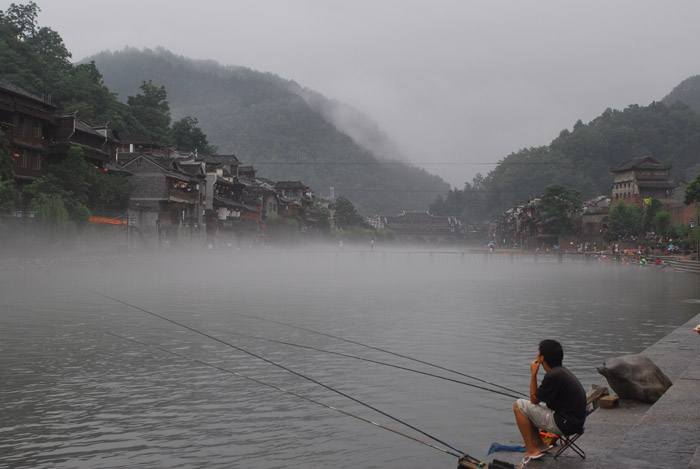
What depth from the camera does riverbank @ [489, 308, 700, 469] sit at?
701 centimetres

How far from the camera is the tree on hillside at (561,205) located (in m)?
118

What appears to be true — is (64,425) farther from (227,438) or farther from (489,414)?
(489,414)

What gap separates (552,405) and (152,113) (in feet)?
339

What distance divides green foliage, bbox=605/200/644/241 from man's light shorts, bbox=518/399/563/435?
102 m

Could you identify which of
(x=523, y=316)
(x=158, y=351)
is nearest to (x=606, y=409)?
(x=158, y=351)

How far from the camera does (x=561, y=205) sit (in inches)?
4653

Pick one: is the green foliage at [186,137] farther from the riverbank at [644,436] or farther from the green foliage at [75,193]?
the riverbank at [644,436]

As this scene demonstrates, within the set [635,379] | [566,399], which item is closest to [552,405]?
[566,399]

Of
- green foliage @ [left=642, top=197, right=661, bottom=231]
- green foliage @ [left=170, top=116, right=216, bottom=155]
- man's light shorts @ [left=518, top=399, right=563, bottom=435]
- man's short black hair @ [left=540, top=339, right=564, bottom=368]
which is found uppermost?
green foliage @ [left=170, top=116, right=216, bottom=155]

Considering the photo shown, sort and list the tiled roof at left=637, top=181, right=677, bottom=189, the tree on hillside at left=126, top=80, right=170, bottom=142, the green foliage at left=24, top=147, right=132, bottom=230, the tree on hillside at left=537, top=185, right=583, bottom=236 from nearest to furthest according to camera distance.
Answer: the green foliage at left=24, top=147, right=132, bottom=230 → the tree on hillside at left=126, top=80, right=170, bottom=142 → the tiled roof at left=637, top=181, right=677, bottom=189 → the tree on hillside at left=537, top=185, right=583, bottom=236

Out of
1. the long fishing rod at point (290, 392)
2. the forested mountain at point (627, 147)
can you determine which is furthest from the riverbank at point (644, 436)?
the forested mountain at point (627, 147)

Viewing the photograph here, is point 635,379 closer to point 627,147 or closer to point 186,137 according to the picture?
point 186,137

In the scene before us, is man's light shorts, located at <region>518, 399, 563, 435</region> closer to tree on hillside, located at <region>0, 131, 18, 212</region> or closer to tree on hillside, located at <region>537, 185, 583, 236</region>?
tree on hillside, located at <region>0, 131, 18, 212</region>

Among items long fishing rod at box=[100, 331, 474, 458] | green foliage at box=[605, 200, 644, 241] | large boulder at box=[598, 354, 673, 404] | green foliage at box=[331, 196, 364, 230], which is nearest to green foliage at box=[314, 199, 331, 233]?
green foliage at box=[331, 196, 364, 230]
